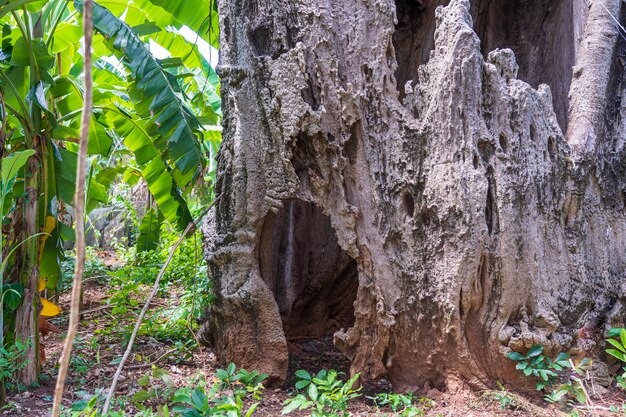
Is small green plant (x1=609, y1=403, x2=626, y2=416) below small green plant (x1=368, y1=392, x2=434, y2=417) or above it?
above

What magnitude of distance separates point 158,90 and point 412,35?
2.28m

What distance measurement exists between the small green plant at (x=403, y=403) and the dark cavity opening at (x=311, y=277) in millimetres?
1689

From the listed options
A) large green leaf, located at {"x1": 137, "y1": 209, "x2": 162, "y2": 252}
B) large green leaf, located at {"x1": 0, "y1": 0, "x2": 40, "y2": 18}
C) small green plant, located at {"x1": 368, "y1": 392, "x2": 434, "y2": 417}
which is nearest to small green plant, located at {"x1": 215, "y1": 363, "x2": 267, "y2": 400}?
small green plant, located at {"x1": 368, "y1": 392, "x2": 434, "y2": 417}

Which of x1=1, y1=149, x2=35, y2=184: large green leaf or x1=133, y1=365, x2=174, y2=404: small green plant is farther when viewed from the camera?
x1=1, y1=149, x2=35, y2=184: large green leaf

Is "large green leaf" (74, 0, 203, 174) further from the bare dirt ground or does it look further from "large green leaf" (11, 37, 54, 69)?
the bare dirt ground

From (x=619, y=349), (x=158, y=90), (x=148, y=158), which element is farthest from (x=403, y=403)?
(x=148, y=158)

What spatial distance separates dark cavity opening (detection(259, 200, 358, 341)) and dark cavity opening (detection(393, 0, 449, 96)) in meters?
1.45

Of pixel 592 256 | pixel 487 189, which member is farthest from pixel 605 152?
pixel 487 189

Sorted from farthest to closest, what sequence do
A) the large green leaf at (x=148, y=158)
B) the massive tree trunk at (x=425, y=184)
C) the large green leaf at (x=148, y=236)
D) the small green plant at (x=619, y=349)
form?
the large green leaf at (x=148, y=236)
the large green leaf at (x=148, y=158)
the massive tree trunk at (x=425, y=184)
the small green plant at (x=619, y=349)

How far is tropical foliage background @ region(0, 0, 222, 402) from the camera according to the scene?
163 inches

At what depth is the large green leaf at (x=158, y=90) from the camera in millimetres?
4898

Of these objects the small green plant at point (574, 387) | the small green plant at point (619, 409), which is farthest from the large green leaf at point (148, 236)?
the small green plant at point (619, 409)

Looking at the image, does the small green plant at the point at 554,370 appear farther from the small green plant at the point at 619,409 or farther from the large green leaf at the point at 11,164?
the large green leaf at the point at 11,164

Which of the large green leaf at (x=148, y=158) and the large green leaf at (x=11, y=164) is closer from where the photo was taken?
the large green leaf at (x=11, y=164)
